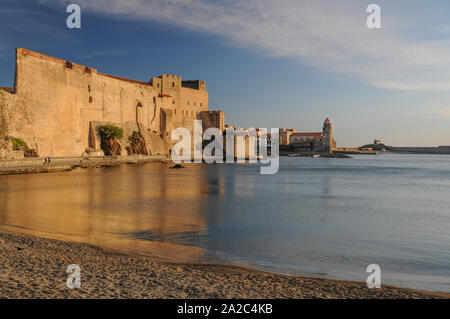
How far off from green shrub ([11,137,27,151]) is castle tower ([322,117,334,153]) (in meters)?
66.8

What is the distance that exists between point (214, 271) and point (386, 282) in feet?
6.57

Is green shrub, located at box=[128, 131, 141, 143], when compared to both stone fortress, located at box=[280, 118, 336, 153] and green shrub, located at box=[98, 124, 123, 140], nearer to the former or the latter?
green shrub, located at box=[98, 124, 123, 140]

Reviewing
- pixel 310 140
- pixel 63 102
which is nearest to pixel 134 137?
pixel 63 102

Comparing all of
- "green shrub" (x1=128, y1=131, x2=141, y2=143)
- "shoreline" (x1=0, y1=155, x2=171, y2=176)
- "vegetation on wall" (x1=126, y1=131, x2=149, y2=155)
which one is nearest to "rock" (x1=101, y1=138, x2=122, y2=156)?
"shoreline" (x1=0, y1=155, x2=171, y2=176)

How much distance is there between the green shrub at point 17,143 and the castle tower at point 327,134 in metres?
66.8

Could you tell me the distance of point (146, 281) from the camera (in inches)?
136

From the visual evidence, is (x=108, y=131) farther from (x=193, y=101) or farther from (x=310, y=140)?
(x=310, y=140)

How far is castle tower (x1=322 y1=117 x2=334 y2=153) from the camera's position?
78875 mm

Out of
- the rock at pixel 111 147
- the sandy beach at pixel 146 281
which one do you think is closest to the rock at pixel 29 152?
the rock at pixel 111 147

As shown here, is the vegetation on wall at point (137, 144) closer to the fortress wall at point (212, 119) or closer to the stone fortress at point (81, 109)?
the stone fortress at point (81, 109)

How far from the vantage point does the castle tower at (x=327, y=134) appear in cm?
7888

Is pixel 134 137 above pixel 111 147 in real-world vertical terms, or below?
above

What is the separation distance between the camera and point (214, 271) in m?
4.16

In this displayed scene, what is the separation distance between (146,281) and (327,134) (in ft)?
270
